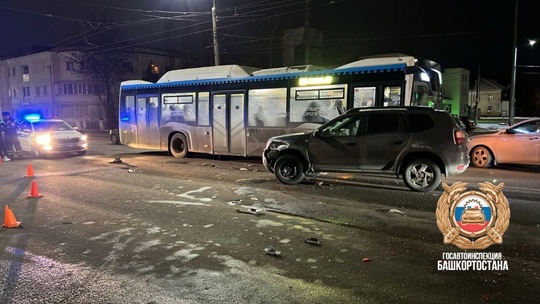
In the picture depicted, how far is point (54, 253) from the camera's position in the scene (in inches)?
209

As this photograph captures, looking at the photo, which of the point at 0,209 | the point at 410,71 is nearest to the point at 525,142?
the point at 410,71

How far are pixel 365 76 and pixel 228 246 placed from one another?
24.9ft

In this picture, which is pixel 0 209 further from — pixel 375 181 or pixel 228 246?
pixel 375 181

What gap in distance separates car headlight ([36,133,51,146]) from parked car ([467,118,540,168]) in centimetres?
1594

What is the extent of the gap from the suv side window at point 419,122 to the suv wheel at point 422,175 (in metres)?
0.71

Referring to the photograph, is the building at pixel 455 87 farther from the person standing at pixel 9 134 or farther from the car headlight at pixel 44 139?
the person standing at pixel 9 134

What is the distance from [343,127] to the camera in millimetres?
9305

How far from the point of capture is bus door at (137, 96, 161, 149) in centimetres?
1670

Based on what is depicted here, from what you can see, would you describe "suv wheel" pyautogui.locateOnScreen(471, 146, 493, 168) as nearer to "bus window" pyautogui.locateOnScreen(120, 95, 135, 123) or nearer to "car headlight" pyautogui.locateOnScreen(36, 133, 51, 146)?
"bus window" pyautogui.locateOnScreen(120, 95, 135, 123)

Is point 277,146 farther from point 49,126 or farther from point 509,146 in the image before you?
point 49,126

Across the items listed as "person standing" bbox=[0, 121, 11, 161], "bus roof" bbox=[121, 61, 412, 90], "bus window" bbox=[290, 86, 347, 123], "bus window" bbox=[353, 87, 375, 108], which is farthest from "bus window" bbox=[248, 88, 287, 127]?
"person standing" bbox=[0, 121, 11, 161]

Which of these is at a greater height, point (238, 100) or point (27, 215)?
point (238, 100)

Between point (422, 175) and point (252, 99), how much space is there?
22.4ft

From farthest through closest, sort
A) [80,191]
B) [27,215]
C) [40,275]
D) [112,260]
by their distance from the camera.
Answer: [80,191], [27,215], [112,260], [40,275]
